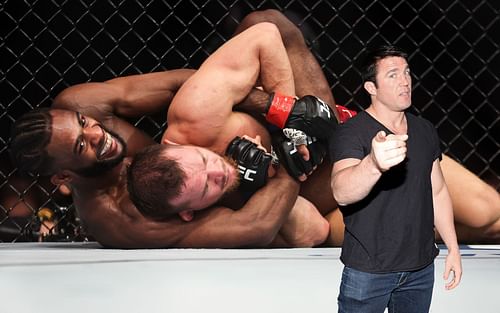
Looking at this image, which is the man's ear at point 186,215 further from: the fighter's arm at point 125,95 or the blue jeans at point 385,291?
the blue jeans at point 385,291

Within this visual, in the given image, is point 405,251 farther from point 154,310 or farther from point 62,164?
point 62,164

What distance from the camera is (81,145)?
7.64 ft

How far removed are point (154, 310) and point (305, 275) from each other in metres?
0.42

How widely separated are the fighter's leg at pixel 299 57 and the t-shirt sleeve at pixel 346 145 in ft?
4.29

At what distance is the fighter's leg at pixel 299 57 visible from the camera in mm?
2533

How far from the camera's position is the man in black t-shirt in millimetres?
1183

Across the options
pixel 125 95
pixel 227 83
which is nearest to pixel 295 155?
pixel 227 83

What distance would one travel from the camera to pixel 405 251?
1187 millimetres

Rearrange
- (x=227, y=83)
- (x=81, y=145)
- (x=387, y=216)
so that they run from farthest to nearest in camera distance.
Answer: (x=227, y=83)
(x=81, y=145)
(x=387, y=216)

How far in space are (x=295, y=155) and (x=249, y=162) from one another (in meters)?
0.18

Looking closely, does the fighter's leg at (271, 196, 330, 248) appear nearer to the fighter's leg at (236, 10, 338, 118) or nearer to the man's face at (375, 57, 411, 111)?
the fighter's leg at (236, 10, 338, 118)

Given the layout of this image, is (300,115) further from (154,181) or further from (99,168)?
(99,168)

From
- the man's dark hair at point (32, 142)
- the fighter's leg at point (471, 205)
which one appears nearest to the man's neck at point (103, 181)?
the man's dark hair at point (32, 142)

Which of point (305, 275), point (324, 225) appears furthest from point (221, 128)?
point (305, 275)
